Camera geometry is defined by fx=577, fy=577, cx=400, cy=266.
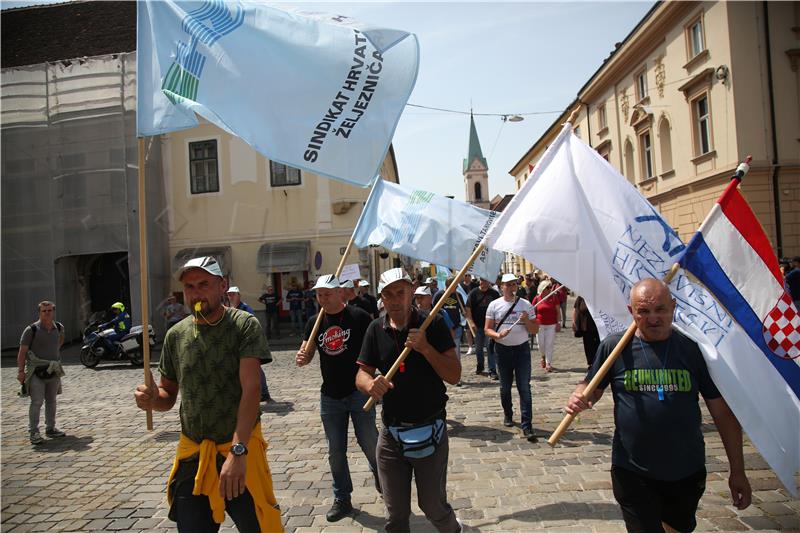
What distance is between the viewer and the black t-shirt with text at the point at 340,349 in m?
4.85

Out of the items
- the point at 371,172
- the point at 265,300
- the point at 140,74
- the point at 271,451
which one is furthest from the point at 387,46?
the point at 265,300

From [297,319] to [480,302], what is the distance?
11285 mm

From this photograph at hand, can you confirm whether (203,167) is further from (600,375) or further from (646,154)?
(600,375)

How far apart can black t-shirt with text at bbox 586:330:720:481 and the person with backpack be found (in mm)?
7305

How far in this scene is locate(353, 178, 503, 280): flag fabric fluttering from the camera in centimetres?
750

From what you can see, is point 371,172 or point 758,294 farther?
point 371,172

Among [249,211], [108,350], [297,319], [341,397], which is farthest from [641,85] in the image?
[341,397]

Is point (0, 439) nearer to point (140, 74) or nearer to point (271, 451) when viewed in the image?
point (271, 451)

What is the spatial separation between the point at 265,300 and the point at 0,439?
1253 cm

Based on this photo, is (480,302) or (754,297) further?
(480,302)

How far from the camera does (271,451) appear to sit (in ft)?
21.6

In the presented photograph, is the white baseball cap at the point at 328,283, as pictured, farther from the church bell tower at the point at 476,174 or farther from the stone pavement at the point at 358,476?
the church bell tower at the point at 476,174

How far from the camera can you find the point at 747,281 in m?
3.59

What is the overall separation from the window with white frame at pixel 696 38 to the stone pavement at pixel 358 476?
1803 cm
